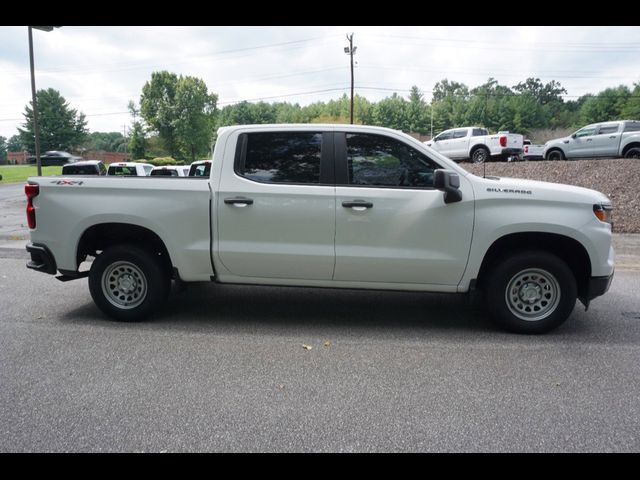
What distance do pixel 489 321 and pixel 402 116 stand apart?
109 metres

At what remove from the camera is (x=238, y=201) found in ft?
15.9

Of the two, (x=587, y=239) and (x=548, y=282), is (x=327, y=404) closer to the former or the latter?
(x=548, y=282)

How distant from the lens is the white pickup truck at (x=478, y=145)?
1952cm

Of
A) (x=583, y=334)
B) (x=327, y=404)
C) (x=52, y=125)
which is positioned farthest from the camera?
(x=52, y=125)

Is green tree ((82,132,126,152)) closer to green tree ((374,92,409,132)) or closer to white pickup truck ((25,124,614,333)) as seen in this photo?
green tree ((374,92,409,132))

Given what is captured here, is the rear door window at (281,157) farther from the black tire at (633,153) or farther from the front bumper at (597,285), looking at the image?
the black tire at (633,153)

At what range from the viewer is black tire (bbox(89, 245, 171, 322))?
509 centimetres

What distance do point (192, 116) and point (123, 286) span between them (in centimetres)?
7780

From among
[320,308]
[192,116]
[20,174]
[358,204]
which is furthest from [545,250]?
[192,116]

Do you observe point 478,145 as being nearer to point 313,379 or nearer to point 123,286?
point 123,286

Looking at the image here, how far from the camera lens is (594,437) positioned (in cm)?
300

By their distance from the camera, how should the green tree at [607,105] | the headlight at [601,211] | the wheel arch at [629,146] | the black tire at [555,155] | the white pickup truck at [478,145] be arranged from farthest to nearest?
the green tree at [607,105], the white pickup truck at [478,145], the black tire at [555,155], the wheel arch at [629,146], the headlight at [601,211]

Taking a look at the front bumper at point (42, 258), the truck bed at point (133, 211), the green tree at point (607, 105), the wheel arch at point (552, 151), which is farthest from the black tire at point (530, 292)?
the green tree at point (607, 105)

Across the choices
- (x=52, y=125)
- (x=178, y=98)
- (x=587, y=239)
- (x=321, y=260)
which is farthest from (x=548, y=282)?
(x=52, y=125)
